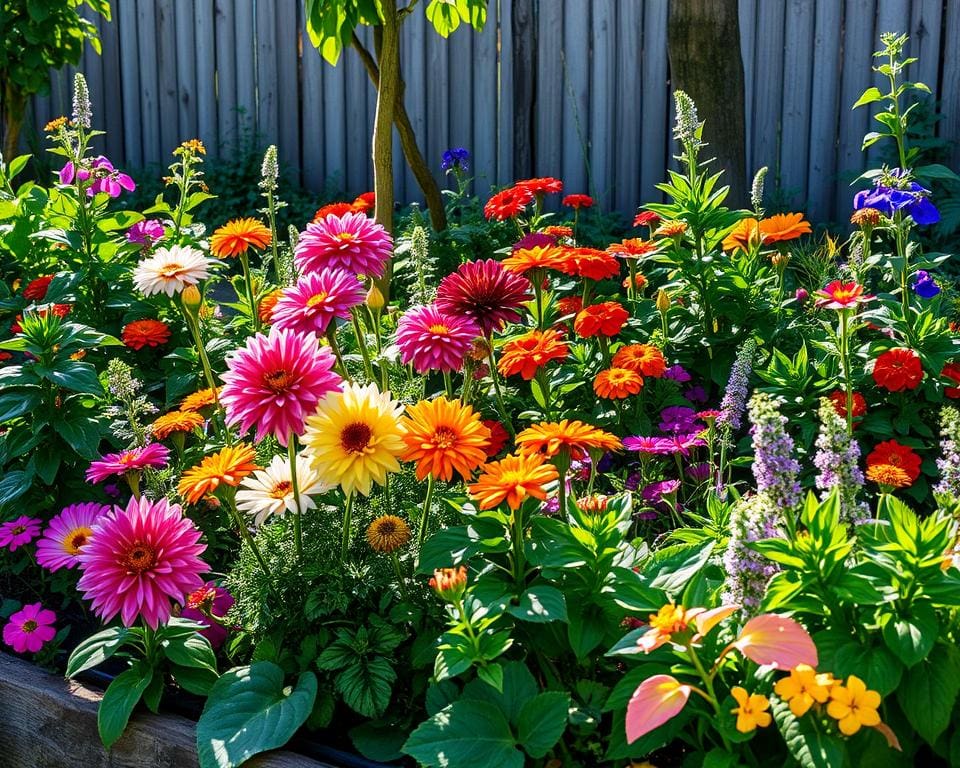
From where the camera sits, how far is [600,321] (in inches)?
109

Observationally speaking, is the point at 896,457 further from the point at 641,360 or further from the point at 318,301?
the point at 318,301

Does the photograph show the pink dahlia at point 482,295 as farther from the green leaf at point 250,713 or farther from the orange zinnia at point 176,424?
the green leaf at point 250,713

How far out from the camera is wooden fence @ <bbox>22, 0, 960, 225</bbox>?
5.84 metres

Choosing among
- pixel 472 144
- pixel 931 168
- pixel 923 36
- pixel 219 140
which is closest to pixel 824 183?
pixel 923 36

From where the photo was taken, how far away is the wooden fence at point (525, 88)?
584cm

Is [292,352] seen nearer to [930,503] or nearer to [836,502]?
[836,502]

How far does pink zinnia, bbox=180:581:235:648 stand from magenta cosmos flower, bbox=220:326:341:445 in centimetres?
53

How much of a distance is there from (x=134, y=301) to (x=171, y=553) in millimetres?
1355

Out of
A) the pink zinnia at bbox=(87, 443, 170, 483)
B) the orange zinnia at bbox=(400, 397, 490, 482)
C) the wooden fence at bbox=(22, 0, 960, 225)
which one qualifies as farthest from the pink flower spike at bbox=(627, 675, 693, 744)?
the wooden fence at bbox=(22, 0, 960, 225)

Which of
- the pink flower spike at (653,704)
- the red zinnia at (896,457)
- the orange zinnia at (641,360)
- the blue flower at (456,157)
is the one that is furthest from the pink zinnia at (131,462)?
the blue flower at (456,157)

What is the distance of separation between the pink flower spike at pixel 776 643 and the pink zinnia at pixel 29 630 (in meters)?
1.50

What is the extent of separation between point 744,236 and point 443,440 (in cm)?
161

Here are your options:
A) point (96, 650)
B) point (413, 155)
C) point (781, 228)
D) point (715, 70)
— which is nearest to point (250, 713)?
point (96, 650)

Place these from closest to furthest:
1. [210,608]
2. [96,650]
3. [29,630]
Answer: [96,650], [210,608], [29,630]
